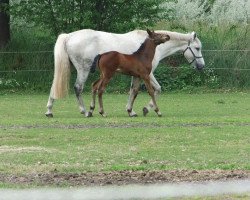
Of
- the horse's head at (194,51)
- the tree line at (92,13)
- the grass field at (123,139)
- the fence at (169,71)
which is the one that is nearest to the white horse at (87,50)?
the grass field at (123,139)

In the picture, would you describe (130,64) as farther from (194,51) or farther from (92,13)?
(92,13)

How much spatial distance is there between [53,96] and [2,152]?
6.98 m

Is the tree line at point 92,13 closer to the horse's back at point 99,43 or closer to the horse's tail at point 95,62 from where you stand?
the horse's back at point 99,43

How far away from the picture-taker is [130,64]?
70.1ft

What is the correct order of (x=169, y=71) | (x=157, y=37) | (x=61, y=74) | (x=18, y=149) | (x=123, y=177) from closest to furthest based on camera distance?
(x=123, y=177)
(x=18, y=149)
(x=61, y=74)
(x=157, y=37)
(x=169, y=71)

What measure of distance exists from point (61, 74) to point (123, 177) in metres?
9.79

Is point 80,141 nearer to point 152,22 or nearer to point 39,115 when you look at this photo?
point 39,115

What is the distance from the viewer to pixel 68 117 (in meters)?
21.5

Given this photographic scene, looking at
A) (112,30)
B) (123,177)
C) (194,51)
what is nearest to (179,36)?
(194,51)

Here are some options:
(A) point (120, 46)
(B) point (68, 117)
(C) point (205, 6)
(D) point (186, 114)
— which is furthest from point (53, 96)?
(C) point (205, 6)

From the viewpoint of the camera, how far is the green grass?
12.9 metres

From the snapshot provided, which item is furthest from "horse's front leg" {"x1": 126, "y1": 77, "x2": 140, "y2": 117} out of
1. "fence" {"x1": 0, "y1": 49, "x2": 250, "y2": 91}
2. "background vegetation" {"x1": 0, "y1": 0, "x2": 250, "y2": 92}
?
"fence" {"x1": 0, "y1": 49, "x2": 250, "y2": 91}

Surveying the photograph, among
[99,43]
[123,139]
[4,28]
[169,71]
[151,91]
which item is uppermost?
[99,43]

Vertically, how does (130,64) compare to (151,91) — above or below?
above
